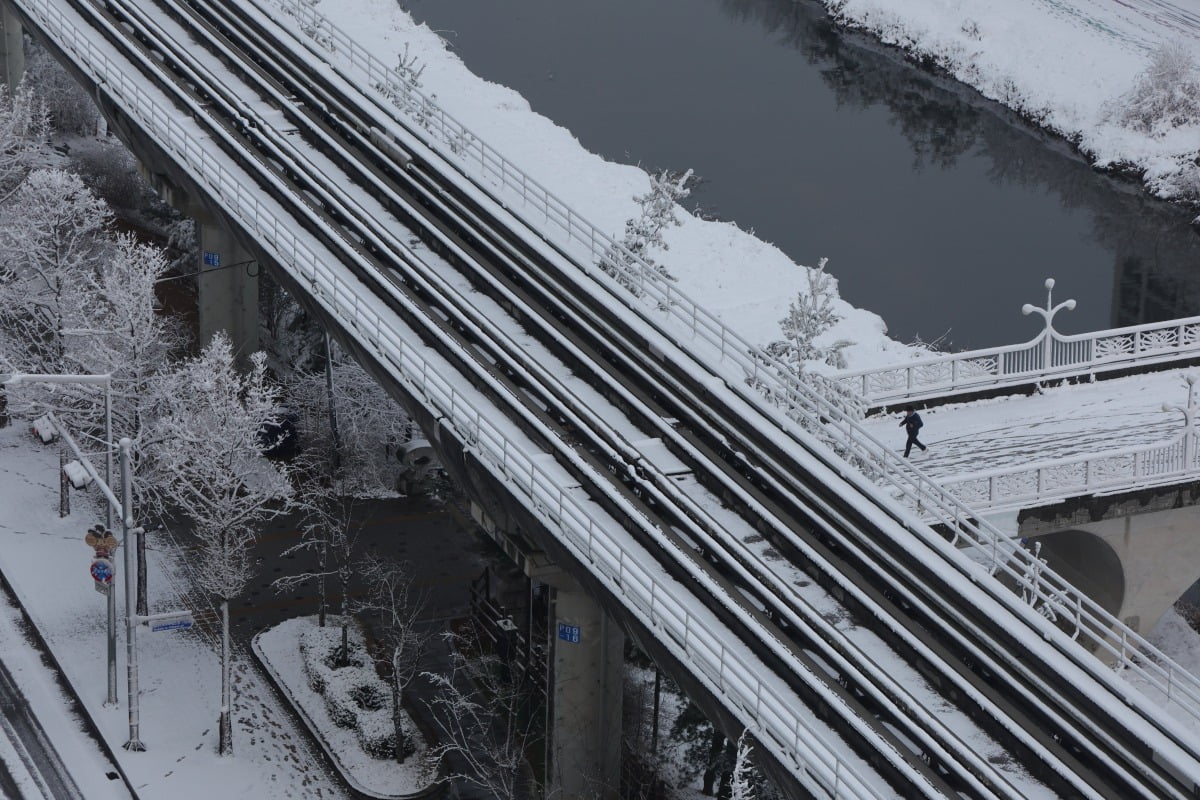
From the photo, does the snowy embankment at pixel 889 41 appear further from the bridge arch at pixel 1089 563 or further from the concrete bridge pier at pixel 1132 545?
the concrete bridge pier at pixel 1132 545

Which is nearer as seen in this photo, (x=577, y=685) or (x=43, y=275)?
(x=577, y=685)

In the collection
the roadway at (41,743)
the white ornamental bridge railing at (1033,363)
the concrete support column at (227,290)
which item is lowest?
the roadway at (41,743)

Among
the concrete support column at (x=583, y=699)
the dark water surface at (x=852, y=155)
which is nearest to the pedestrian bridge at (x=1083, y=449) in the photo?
the concrete support column at (x=583, y=699)

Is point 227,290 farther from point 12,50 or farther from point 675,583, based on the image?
point 675,583

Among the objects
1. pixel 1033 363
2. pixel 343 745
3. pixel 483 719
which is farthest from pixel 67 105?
pixel 1033 363

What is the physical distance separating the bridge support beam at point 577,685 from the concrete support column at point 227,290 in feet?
69.4

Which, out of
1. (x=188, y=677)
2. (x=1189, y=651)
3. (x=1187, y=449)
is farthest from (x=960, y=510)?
(x=188, y=677)

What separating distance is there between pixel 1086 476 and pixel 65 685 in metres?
23.3

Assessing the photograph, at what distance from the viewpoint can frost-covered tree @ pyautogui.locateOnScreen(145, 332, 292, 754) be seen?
1615 inches

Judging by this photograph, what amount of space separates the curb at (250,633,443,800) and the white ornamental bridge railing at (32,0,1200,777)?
7838mm

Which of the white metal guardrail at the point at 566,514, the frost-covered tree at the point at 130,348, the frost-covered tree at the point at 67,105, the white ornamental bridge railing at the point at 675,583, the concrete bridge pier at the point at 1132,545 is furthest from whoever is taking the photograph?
the frost-covered tree at the point at 67,105

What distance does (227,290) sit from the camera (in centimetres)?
5666

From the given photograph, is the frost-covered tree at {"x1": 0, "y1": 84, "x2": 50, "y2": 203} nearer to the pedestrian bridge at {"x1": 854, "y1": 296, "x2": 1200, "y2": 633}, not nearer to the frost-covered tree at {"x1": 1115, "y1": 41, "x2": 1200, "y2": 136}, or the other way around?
the pedestrian bridge at {"x1": 854, "y1": 296, "x2": 1200, "y2": 633}

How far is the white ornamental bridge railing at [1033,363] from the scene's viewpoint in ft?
144
